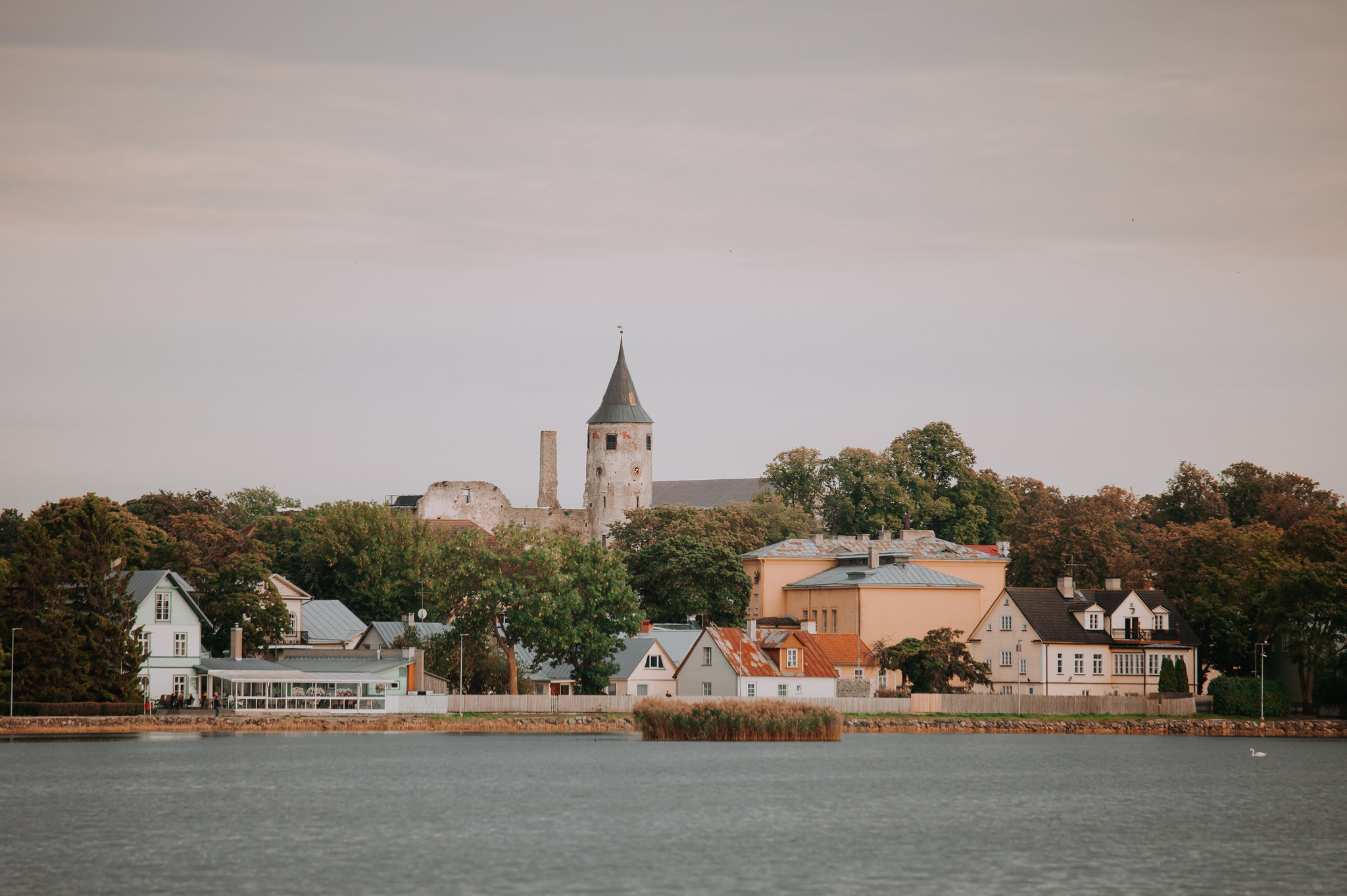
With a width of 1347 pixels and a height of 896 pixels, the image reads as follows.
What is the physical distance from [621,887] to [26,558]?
42.8 meters

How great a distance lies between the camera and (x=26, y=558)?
64.8 meters

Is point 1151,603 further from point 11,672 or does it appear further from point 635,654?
point 11,672

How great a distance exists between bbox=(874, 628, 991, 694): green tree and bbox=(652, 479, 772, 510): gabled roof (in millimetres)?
84454

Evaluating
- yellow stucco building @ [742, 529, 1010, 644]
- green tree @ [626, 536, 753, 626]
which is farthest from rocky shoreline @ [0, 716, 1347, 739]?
green tree @ [626, 536, 753, 626]

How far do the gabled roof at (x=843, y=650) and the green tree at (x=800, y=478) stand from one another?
147 ft

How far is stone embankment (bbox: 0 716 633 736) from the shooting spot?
6281cm

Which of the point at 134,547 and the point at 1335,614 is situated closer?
the point at 1335,614

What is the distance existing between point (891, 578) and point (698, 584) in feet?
36.4

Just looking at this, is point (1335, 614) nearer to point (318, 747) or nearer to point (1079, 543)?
point (1079, 543)

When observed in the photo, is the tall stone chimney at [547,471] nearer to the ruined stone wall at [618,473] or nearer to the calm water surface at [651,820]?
the ruined stone wall at [618,473]

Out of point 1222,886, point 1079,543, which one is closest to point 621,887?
point 1222,886

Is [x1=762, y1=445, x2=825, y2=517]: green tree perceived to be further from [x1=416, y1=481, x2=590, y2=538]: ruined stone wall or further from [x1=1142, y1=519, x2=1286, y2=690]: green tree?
[x1=1142, y1=519, x2=1286, y2=690]: green tree

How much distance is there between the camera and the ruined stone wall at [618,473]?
140 meters

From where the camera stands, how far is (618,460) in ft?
461
